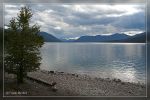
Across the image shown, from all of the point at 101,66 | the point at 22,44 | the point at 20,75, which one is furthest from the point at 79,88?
the point at 101,66

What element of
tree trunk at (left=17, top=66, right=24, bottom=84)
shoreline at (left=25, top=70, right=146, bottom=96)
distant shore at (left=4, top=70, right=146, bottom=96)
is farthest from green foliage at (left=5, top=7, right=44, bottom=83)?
shoreline at (left=25, top=70, right=146, bottom=96)

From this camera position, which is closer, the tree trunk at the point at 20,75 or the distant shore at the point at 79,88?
the tree trunk at the point at 20,75

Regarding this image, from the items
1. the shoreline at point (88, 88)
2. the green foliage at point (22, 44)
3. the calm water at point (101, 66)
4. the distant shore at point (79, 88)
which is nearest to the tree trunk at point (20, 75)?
the green foliage at point (22, 44)

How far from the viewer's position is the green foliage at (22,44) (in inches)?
824

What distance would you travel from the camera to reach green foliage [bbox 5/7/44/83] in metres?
20.9

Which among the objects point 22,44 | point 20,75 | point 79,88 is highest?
point 22,44

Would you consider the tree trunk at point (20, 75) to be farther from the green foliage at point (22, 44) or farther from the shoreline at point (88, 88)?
the shoreline at point (88, 88)

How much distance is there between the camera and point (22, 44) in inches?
830

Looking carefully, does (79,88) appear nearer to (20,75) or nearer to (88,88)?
(88,88)

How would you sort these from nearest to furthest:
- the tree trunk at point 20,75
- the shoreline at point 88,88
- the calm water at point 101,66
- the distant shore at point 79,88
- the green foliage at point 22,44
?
the green foliage at point 22,44, the tree trunk at point 20,75, the distant shore at point 79,88, the shoreline at point 88,88, the calm water at point 101,66

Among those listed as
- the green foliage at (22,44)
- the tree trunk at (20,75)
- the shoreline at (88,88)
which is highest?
the green foliage at (22,44)

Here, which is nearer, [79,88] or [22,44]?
[22,44]

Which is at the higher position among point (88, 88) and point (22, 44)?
point (22, 44)

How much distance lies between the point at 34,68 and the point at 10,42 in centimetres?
302
